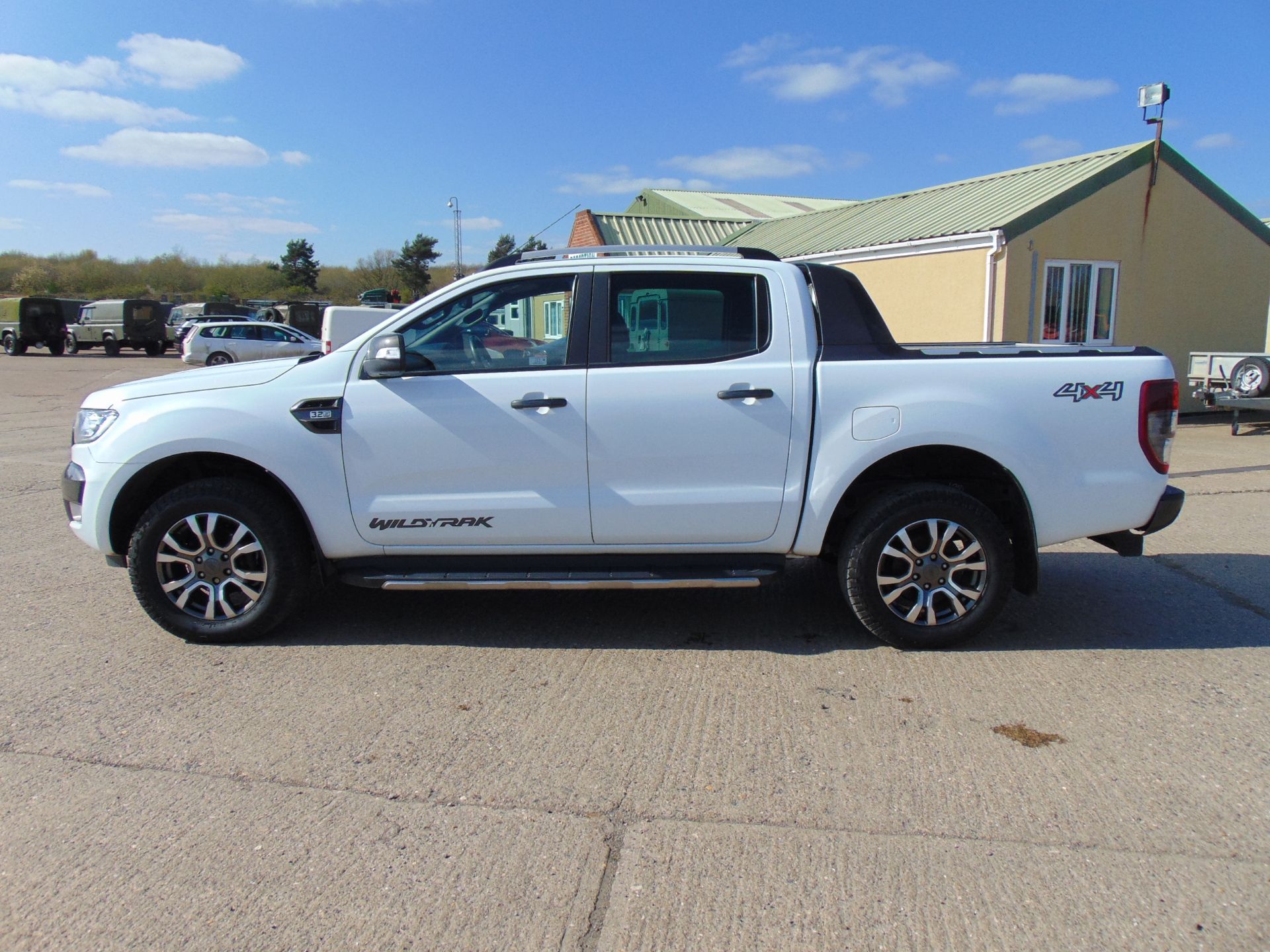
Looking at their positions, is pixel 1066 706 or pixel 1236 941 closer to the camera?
pixel 1236 941

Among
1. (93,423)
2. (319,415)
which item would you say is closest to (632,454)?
(319,415)

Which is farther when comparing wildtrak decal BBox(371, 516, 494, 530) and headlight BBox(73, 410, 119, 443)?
headlight BBox(73, 410, 119, 443)

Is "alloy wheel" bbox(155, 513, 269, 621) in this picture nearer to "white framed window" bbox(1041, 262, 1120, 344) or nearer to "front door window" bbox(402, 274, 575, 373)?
"front door window" bbox(402, 274, 575, 373)

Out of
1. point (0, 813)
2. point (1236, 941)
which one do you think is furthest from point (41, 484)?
point (1236, 941)

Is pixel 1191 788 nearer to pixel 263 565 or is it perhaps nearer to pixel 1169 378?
pixel 1169 378

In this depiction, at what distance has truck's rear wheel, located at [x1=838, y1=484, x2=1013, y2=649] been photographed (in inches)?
171

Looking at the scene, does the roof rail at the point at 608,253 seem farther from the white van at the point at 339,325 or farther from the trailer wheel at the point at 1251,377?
the trailer wheel at the point at 1251,377

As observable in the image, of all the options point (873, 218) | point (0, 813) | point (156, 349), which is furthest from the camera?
point (156, 349)

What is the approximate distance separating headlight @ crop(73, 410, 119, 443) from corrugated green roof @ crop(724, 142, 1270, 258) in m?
12.1

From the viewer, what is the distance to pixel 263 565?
4492 mm

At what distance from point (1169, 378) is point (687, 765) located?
3036 mm

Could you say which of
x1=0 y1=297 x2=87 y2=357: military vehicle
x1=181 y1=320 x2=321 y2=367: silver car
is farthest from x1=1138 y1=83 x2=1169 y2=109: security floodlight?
x1=0 y1=297 x2=87 y2=357: military vehicle

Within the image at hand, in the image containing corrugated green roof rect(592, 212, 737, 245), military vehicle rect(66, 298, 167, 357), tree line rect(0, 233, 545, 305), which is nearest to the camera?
corrugated green roof rect(592, 212, 737, 245)

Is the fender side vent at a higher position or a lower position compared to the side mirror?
lower
